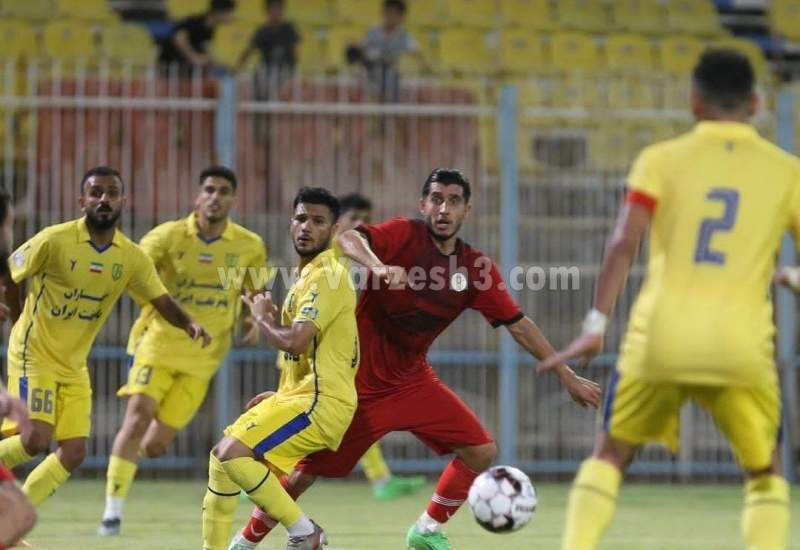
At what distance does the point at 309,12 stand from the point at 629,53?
12.2 feet

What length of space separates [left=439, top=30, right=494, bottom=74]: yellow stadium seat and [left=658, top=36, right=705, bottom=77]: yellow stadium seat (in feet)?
6.69

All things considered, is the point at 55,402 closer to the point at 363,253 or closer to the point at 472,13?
the point at 363,253

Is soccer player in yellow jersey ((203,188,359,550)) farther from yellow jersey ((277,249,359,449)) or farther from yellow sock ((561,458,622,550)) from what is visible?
yellow sock ((561,458,622,550))

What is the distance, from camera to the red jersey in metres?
8.02

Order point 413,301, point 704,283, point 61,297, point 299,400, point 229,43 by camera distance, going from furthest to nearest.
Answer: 1. point 229,43
2. point 61,297
3. point 413,301
4. point 299,400
5. point 704,283

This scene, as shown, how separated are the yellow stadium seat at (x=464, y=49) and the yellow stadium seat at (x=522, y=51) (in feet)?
0.65

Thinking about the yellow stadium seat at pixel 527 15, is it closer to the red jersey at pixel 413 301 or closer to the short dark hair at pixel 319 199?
the red jersey at pixel 413 301

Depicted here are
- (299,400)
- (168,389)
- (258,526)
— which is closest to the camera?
(299,400)

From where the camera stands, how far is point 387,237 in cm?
800

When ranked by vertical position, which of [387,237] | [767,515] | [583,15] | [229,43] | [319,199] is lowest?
[767,515]

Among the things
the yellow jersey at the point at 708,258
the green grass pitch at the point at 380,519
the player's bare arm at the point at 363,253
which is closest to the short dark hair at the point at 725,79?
the yellow jersey at the point at 708,258

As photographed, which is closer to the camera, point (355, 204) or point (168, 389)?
point (168, 389)

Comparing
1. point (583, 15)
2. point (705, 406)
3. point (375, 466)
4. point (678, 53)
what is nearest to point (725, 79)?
point (705, 406)

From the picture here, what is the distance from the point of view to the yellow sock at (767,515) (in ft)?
18.8
